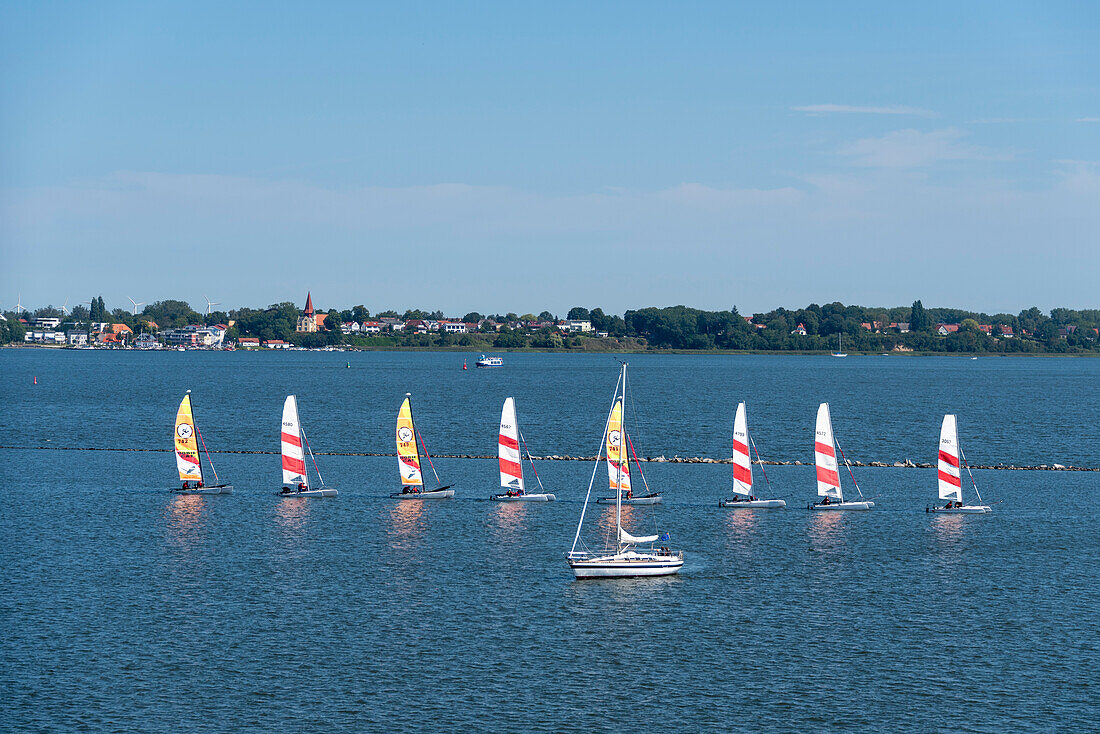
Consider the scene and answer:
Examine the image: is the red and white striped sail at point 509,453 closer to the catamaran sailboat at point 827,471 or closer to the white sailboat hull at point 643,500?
the white sailboat hull at point 643,500

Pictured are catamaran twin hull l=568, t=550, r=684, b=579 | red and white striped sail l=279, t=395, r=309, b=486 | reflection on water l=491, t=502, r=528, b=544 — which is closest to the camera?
catamaran twin hull l=568, t=550, r=684, b=579

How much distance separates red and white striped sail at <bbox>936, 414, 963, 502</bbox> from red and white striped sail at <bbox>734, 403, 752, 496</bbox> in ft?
48.0

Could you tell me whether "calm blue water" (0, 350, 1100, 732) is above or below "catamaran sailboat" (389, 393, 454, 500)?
below

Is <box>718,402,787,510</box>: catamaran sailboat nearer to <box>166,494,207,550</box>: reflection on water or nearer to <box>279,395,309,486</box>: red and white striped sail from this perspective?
<box>279,395,309,486</box>: red and white striped sail

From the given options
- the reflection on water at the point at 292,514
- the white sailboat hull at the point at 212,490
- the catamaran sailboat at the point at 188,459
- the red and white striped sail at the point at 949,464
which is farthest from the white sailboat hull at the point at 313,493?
the red and white striped sail at the point at 949,464

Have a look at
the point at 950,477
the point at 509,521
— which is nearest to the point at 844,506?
the point at 950,477

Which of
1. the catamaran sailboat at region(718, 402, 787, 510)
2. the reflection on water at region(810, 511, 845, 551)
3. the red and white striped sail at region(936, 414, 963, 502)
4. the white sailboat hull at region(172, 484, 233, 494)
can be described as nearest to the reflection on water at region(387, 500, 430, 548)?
the white sailboat hull at region(172, 484, 233, 494)

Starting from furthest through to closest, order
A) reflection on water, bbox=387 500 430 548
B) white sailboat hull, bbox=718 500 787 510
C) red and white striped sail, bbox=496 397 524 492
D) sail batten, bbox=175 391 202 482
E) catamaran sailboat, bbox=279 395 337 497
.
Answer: sail batten, bbox=175 391 202 482 < catamaran sailboat, bbox=279 395 337 497 < red and white striped sail, bbox=496 397 524 492 < white sailboat hull, bbox=718 500 787 510 < reflection on water, bbox=387 500 430 548

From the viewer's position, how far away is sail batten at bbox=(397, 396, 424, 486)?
306ft

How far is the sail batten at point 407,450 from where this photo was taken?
93.4 m

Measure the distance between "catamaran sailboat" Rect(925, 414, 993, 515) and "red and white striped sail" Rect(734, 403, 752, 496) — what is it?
1408 cm

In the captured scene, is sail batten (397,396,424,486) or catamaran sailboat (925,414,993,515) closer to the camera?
catamaran sailboat (925,414,993,515)

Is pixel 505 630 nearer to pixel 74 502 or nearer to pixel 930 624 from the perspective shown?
pixel 930 624

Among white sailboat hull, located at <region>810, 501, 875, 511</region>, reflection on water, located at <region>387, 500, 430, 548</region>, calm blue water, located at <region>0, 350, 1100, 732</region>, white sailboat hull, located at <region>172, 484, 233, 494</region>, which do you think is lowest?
calm blue water, located at <region>0, 350, 1100, 732</region>
